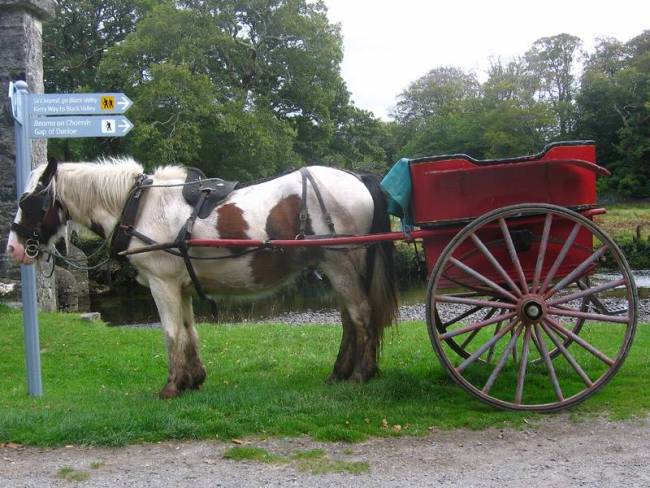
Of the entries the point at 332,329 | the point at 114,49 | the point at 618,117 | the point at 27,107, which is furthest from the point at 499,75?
the point at 27,107

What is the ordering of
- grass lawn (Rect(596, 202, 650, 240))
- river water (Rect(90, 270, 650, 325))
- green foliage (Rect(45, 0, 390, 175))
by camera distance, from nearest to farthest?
river water (Rect(90, 270, 650, 325)), green foliage (Rect(45, 0, 390, 175)), grass lawn (Rect(596, 202, 650, 240))

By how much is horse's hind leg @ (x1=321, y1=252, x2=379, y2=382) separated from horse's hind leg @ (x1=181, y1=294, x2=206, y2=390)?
55.7 inches

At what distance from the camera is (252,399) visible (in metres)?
5.32

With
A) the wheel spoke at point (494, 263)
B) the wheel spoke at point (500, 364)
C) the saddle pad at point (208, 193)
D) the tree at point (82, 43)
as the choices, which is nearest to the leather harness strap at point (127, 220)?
the saddle pad at point (208, 193)

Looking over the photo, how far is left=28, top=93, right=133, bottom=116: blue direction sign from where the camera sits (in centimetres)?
616

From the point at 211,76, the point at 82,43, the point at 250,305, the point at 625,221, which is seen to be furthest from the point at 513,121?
the point at 250,305

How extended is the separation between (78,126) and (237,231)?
2021mm

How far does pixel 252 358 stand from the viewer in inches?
303

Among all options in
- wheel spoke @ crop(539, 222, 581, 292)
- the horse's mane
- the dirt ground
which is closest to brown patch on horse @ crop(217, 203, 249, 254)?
the horse's mane

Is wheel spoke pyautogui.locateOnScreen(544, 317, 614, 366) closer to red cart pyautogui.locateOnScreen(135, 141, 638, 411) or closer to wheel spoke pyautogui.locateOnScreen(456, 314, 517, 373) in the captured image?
red cart pyautogui.locateOnScreen(135, 141, 638, 411)

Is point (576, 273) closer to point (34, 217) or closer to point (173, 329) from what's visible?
point (173, 329)

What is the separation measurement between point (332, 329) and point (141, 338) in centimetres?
304

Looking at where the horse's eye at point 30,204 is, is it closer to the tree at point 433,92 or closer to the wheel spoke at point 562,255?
the wheel spoke at point 562,255

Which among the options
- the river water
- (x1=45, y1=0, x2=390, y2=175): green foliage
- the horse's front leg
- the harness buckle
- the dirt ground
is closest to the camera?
the dirt ground
